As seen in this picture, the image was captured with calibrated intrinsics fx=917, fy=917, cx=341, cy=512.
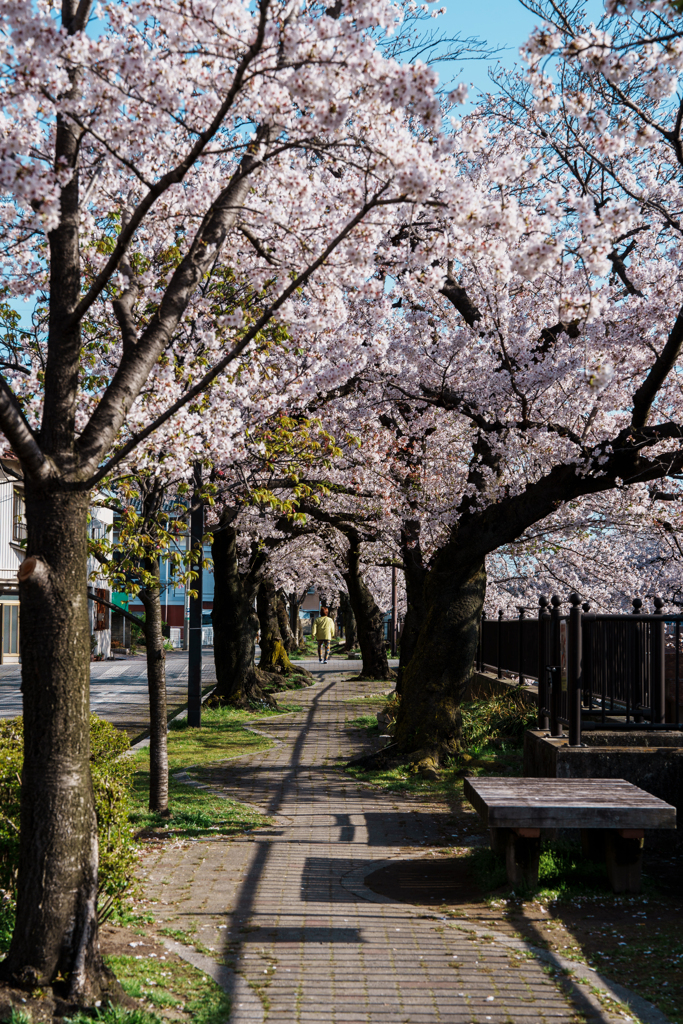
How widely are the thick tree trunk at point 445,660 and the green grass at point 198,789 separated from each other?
304 cm

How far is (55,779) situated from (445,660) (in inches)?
335

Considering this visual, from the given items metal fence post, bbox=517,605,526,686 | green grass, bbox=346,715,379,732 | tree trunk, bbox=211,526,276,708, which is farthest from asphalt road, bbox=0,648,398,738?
metal fence post, bbox=517,605,526,686

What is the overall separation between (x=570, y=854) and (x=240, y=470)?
19.5 ft

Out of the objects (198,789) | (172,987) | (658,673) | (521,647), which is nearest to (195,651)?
(198,789)

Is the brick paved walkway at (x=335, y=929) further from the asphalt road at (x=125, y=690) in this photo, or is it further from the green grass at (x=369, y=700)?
the green grass at (x=369, y=700)

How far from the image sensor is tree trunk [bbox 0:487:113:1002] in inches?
171

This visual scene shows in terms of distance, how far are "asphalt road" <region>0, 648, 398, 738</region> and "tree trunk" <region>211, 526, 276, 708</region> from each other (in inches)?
78.1

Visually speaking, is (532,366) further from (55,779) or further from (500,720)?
(55,779)

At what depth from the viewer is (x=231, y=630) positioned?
20.4m

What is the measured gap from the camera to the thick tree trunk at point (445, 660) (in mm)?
12398

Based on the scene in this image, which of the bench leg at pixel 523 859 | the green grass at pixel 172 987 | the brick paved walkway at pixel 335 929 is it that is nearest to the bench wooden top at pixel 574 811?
the bench leg at pixel 523 859

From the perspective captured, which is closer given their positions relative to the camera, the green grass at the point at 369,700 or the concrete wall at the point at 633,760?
the concrete wall at the point at 633,760

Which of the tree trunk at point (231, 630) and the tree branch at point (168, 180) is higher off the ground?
the tree branch at point (168, 180)

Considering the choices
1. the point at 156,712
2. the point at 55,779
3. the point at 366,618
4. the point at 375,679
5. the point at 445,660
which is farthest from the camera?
the point at 375,679
